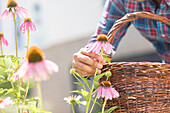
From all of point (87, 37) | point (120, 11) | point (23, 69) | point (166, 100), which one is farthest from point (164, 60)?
point (87, 37)

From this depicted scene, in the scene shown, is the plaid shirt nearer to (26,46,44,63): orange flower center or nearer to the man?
the man

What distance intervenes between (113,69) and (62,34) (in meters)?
3.96

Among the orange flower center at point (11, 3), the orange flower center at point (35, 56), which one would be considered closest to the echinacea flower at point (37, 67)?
the orange flower center at point (35, 56)

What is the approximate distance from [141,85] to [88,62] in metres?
0.17

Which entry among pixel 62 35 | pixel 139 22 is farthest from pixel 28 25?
pixel 62 35

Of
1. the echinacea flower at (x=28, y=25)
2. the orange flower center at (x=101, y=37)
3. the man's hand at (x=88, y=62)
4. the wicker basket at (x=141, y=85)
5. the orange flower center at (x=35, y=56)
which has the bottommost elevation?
the wicker basket at (x=141, y=85)

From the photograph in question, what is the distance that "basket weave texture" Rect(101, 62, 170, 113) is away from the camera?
713 millimetres

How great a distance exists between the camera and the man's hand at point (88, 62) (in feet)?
2.27

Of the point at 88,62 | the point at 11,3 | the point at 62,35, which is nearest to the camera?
the point at 11,3

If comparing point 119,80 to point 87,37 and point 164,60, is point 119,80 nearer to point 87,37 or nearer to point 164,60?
point 164,60

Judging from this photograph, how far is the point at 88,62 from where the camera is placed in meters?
0.72

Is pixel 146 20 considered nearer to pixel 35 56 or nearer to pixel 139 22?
pixel 139 22

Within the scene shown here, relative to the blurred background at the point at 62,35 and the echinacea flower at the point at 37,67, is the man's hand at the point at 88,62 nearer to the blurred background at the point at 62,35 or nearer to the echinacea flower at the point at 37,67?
the echinacea flower at the point at 37,67

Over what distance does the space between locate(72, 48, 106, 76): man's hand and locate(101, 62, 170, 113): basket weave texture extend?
3 cm
